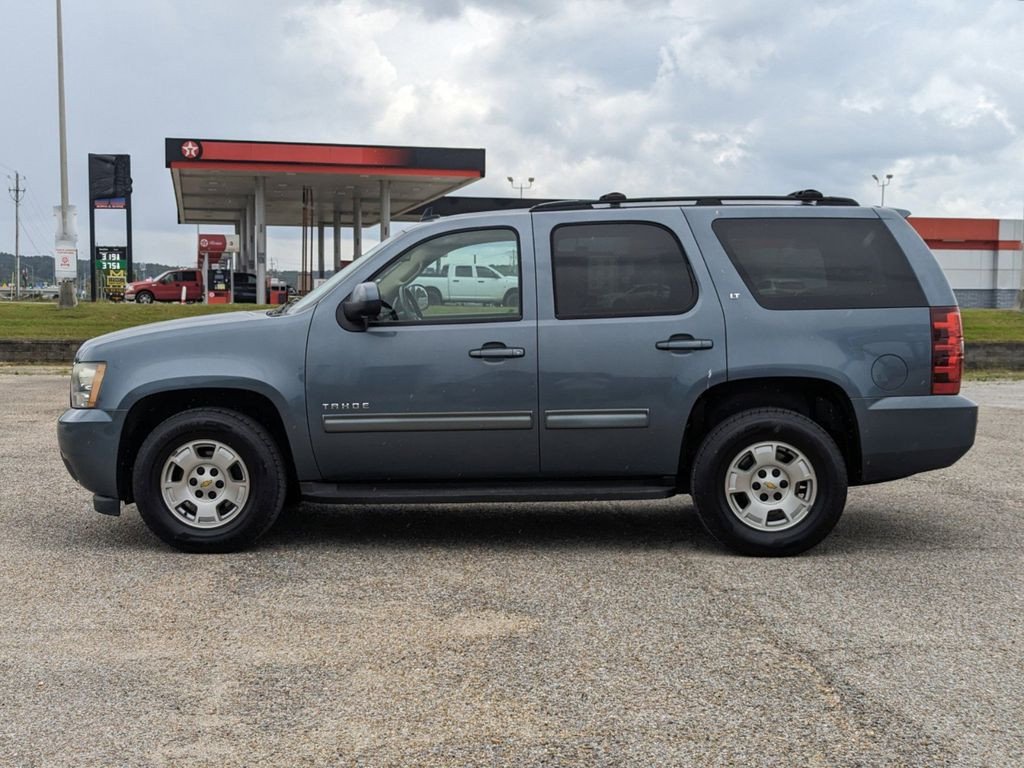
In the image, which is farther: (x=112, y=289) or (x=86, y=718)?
(x=112, y=289)

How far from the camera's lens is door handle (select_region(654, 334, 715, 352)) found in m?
5.96

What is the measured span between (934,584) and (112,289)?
50.0 m

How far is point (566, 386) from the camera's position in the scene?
5949mm

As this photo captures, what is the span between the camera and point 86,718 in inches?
145

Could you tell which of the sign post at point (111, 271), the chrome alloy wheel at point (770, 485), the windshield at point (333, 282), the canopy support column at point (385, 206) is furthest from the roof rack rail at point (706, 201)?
the sign post at point (111, 271)

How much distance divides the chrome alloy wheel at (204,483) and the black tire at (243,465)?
0.02 m

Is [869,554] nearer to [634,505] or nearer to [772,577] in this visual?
[772,577]

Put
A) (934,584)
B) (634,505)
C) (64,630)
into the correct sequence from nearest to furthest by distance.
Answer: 1. (64,630)
2. (934,584)
3. (634,505)

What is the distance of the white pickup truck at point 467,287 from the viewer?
609cm

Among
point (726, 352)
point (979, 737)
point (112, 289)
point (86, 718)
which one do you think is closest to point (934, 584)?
point (726, 352)

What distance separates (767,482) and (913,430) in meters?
0.82

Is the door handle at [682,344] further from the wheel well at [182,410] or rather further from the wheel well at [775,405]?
the wheel well at [182,410]

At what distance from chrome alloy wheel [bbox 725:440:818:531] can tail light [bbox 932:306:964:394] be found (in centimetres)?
86

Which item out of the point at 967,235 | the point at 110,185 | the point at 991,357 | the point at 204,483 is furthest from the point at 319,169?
the point at 967,235
